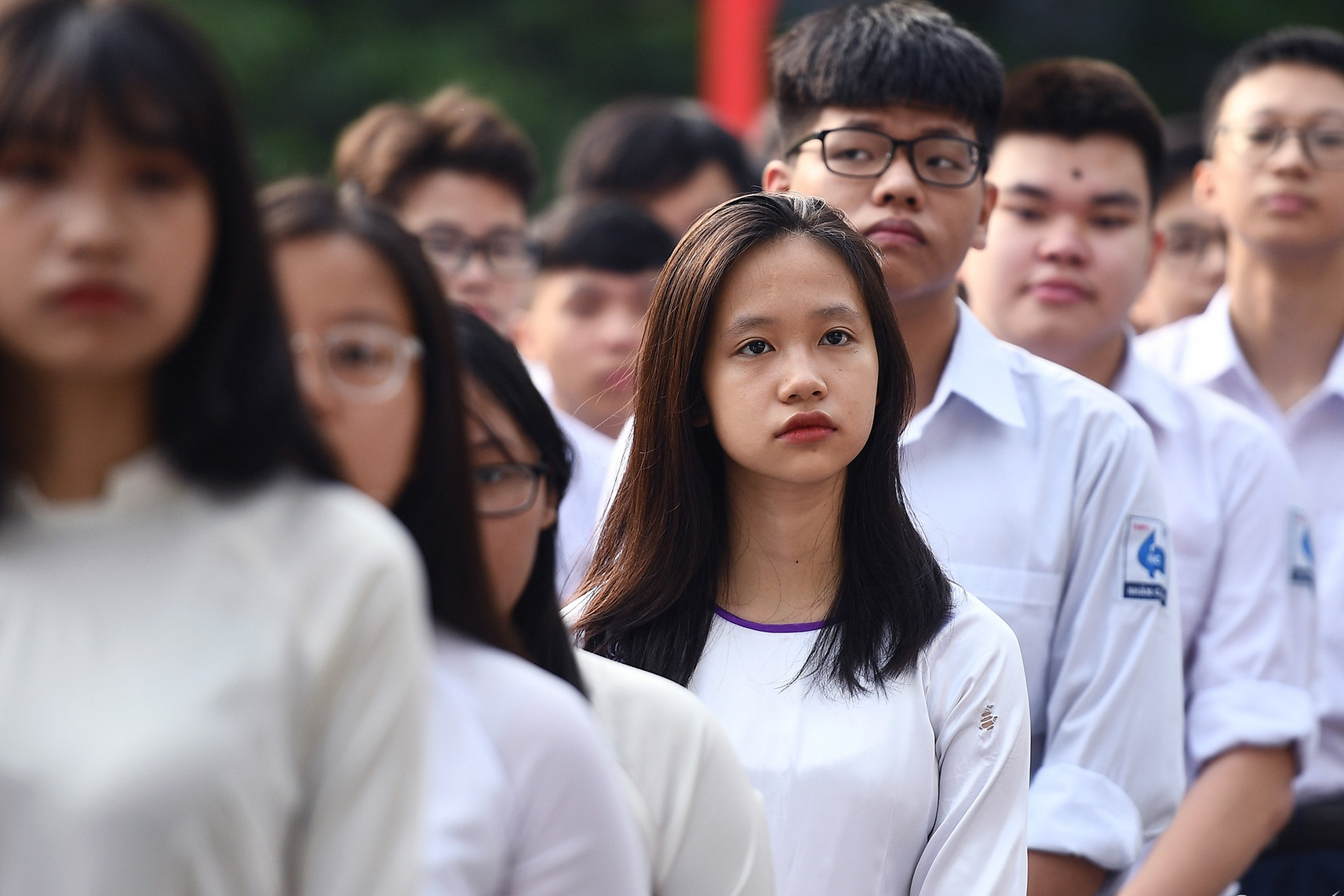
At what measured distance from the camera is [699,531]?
2.30 metres

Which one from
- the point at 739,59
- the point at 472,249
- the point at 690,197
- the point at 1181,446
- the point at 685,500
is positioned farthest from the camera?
the point at 739,59

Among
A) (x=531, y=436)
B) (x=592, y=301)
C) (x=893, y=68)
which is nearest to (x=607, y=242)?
(x=592, y=301)

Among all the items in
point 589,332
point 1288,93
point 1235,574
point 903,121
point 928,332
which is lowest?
point 589,332

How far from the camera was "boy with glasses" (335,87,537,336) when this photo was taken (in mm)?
4164

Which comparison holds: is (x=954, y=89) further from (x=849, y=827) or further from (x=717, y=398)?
(x=849, y=827)

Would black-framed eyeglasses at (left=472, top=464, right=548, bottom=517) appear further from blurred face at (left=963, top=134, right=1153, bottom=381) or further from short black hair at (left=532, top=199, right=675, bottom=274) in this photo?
short black hair at (left=532, top=199, right=675, bottom=274)

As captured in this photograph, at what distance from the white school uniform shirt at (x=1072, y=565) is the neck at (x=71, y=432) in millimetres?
1482

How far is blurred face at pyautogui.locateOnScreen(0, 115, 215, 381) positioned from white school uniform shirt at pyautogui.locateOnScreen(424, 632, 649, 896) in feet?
1.59

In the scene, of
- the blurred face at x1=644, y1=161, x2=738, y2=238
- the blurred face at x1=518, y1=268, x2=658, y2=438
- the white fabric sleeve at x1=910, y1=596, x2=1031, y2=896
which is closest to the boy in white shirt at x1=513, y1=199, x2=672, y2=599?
the blurred face at x1=518, y1=268, x2=658, y2=438

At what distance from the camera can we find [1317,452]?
3502 millimetres

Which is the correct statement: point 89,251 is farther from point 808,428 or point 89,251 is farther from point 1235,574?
point 1235,574

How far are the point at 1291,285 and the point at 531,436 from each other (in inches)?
89.3

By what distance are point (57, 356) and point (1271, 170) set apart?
9.86 ft

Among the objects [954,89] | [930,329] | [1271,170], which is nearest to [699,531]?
[930,329]
